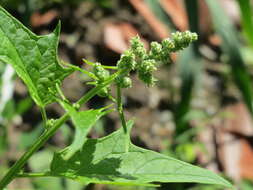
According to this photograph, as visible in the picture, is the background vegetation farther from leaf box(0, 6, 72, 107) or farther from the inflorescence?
the inflorescence

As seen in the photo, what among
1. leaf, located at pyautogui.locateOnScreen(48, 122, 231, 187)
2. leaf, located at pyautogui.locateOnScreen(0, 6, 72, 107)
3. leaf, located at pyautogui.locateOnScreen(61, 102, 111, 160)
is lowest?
leaf, located at pyautogui.locateOnScreen(48, 122, 231, 187)

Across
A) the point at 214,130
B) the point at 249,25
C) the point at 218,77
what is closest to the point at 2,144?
the point at 249,25

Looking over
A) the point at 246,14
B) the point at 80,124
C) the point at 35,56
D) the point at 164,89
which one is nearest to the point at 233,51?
the point at 246,14

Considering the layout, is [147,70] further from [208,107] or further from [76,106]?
[208,107]

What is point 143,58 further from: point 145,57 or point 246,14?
point 246,14

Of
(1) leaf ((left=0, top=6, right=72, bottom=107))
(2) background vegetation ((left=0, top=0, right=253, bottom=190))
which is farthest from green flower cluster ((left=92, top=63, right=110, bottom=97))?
(2) background vegetation ((left=0, top=0, right=253, bottom=190))
